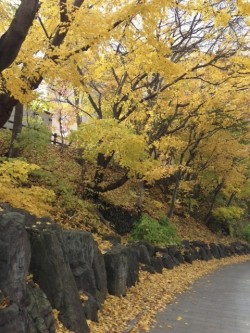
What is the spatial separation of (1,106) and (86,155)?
6303mm

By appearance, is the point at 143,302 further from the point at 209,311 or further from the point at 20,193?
the point at 20,193

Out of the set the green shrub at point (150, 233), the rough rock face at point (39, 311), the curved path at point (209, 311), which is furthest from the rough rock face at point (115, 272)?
the green shrub at point (150, 233)

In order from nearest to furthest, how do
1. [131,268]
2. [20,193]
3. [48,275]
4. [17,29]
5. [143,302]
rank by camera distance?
[48,275], [17,29], [143,302], [20,193], [131,268]

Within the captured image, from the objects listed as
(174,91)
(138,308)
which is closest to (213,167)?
(174,91)

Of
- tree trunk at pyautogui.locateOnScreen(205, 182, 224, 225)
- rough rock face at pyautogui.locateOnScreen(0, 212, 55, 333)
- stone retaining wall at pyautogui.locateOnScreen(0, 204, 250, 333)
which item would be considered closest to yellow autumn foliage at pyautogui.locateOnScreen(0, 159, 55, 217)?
stone retaining wall at pyautogui.locateOnScreen(0, 204, 250, 333)

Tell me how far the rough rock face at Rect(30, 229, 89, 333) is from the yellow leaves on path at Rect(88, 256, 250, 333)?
709mm

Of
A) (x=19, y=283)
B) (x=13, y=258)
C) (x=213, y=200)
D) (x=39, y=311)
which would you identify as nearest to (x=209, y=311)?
(x=39, y=311)

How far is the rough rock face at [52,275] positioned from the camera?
6262 millimetres

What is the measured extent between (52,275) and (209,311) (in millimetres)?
4784

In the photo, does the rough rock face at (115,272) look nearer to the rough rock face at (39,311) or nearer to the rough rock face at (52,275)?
the rough rock face at (52,275)

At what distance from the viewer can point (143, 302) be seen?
9.52 m

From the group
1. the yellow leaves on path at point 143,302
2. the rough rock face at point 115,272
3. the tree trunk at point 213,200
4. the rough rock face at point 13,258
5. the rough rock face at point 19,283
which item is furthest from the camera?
the tree trunk at point 213,200

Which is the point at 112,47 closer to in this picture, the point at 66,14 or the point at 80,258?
the point at 66,14

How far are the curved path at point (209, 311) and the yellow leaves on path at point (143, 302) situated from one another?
9.4 inches
